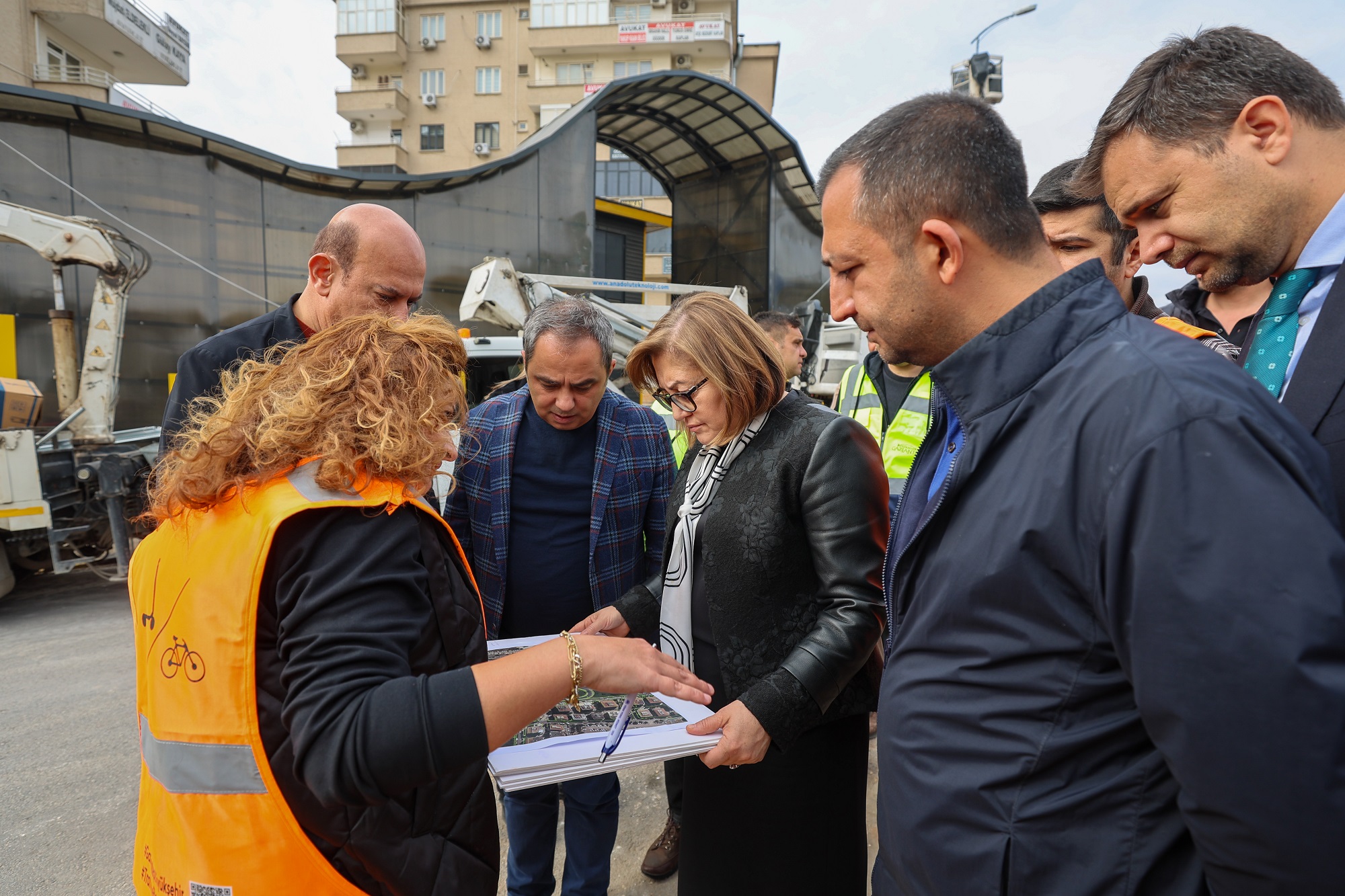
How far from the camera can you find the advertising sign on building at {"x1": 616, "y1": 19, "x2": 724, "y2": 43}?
34312 mm

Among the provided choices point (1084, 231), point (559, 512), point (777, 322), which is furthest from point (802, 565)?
point (777, 322)

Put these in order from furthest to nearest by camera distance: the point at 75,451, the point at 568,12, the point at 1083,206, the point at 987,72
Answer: the point at 568,12
the point at 987,72
the point at 75,451
the point at 1083,206

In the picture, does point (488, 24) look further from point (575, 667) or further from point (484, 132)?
point (575, 667)

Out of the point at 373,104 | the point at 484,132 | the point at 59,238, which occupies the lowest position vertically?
the point at 59,238

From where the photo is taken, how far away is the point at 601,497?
97.6 inches

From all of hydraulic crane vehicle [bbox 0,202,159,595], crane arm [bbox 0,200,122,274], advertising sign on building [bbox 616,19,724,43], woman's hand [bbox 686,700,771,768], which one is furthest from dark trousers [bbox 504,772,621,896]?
advertising sign on building [bbox 616,19,724,43]

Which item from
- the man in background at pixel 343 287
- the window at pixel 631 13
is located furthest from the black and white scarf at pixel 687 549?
the window at pixel 631 13

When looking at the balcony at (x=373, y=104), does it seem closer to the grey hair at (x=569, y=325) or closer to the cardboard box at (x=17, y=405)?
the cardboard box at (x=17, y=405)

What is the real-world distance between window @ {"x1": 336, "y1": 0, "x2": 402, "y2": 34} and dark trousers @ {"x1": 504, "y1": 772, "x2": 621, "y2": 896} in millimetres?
42209

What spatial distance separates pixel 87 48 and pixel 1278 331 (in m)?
30.1

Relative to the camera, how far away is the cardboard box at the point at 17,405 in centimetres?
586

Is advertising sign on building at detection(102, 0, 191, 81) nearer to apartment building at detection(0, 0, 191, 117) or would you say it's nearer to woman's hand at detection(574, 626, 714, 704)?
apartment building at detection(0, 0, 191, 117)

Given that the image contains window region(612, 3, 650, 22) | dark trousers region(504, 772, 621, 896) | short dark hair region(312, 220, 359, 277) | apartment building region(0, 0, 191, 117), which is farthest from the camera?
window region(612, 3, 650, 22)

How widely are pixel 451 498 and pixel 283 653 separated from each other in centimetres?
158
